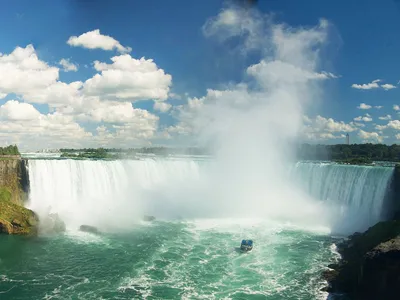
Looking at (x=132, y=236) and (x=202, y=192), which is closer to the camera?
(x=132, y=236)

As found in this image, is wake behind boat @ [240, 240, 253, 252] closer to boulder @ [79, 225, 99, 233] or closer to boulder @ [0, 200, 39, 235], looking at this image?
boulder @ [79, 225, 99, 233]

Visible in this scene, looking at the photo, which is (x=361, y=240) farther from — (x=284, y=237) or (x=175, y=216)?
(x=175, y=216)

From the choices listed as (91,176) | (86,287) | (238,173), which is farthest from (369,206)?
(91,176)

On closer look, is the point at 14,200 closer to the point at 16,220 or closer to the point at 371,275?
the point at 16,220

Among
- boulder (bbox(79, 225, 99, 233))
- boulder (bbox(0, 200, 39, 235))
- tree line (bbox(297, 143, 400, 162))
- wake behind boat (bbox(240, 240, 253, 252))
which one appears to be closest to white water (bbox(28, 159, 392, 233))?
boulder (bbox(79, 225, 99, 233))

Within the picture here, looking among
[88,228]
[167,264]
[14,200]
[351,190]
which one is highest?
[351,190]

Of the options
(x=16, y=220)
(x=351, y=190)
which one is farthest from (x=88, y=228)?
(x=351, y=190)
